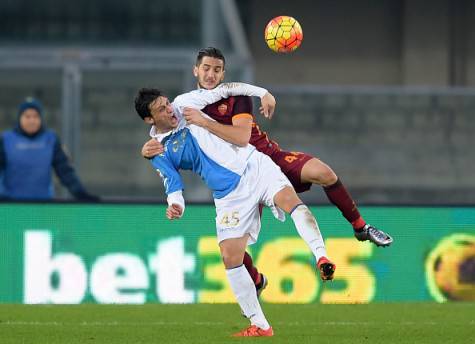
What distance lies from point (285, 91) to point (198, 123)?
8.37 m

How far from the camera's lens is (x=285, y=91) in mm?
18203

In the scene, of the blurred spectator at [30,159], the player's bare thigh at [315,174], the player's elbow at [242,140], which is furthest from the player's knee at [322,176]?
the blurred spectator at [30,159]

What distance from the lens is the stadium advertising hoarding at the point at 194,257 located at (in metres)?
13.1

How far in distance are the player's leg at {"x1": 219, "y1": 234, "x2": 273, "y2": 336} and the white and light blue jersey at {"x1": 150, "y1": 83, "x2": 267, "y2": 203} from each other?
0.37 m

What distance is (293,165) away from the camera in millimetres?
10320

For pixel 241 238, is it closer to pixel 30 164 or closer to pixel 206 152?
pixel 206 152

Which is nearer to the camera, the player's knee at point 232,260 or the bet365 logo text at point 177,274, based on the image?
the player's knee at point 232,260

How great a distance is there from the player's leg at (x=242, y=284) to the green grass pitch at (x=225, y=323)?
0.14m

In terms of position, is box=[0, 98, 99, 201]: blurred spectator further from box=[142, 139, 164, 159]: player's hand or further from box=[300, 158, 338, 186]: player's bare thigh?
box=[300, 158, 338, 186]: player's bare thigh

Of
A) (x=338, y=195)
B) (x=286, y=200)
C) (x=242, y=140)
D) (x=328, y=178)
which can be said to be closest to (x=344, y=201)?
(x=338, y=195)

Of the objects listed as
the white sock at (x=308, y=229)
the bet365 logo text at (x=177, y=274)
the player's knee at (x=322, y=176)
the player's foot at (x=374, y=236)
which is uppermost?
the player's knee at (x=322, y=176)

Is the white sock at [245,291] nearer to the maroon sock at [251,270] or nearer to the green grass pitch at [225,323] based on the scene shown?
the green grass pitch at [225,323]

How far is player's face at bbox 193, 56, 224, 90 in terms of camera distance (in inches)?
394

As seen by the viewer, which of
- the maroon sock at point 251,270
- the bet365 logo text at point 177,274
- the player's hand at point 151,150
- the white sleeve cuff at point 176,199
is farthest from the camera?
the bet365 logo text at point 177,274
